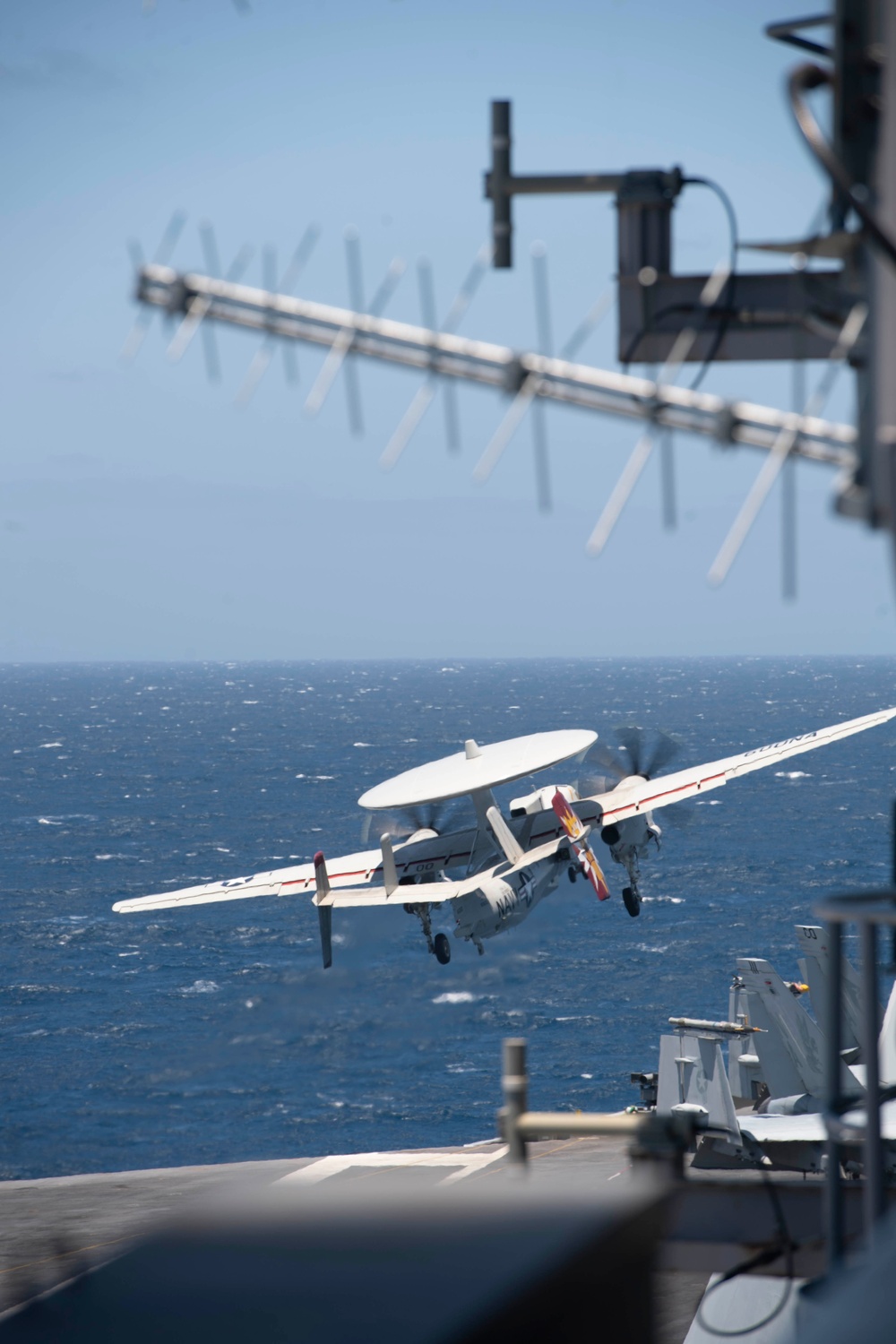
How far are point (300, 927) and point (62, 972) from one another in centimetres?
1931

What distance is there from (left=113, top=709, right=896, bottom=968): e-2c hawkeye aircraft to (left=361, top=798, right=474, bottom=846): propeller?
0.23 meters

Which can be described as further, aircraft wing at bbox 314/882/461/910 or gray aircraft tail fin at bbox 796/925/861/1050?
gray aircraft tail fin at bbox 796/925/861/1050

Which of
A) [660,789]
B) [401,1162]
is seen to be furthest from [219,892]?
[660,789]

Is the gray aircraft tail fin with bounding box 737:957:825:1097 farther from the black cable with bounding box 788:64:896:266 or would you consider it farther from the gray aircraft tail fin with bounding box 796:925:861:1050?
the black cable with bounding box 788:64:896:266

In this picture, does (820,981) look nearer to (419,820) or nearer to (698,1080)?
(698,1080)

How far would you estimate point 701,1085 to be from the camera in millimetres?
40438

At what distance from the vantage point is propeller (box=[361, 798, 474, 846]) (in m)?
40.7

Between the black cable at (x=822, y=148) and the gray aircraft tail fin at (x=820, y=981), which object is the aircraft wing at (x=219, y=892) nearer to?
the gray aircraft tail fin at (x=820, y=981)

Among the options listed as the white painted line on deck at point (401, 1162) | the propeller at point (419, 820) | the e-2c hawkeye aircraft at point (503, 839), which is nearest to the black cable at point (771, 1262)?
the e-2c hawkeye aircraft at point (503, 839)

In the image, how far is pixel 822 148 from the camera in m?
6.52

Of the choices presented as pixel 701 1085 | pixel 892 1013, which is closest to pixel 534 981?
pixel 701 1085

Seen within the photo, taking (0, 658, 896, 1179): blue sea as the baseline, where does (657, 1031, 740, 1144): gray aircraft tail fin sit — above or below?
above

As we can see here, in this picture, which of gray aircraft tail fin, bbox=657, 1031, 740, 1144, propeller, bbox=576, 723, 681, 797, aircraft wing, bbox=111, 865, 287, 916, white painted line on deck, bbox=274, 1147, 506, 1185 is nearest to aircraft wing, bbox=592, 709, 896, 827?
propeller, bbox=576, 723, 681, 797

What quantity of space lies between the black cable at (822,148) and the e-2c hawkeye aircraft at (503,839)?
28.3 metres
